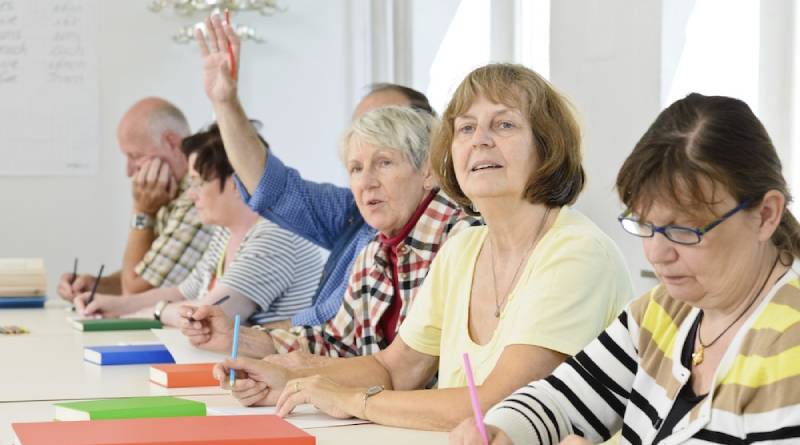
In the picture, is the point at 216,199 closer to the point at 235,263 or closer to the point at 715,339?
the point at 235,263

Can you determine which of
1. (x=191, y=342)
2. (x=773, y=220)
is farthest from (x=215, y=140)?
(x=773, y=220)

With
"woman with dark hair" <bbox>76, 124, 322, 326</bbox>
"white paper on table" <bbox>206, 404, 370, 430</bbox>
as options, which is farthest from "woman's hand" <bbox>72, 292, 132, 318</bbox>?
"white paper on table" <bbox>206, 404, 370, 430</bbox>

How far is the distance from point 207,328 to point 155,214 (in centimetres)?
194

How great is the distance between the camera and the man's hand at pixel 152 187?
171 inches

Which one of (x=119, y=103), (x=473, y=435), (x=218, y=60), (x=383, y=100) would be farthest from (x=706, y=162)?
(x=119, y=103)

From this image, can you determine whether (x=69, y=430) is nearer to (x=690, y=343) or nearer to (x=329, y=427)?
(x=329, y=427)

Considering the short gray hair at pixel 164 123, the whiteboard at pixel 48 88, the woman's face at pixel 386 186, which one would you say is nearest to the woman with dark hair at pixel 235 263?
the woman's face at pixel 386 186

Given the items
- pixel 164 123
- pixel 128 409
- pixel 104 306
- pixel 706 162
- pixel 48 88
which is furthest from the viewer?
pixel 48 88

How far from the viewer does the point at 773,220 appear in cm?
128

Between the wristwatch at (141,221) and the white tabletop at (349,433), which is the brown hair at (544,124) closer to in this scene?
the white tabletop at (349,433)

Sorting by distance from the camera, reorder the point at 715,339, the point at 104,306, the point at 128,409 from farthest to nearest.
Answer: the point at 104,306, the point at 128,409, the point at 715,339

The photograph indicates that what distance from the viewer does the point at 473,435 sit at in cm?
143

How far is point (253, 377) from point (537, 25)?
2.33 m

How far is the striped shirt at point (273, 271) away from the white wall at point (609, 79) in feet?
2.71
